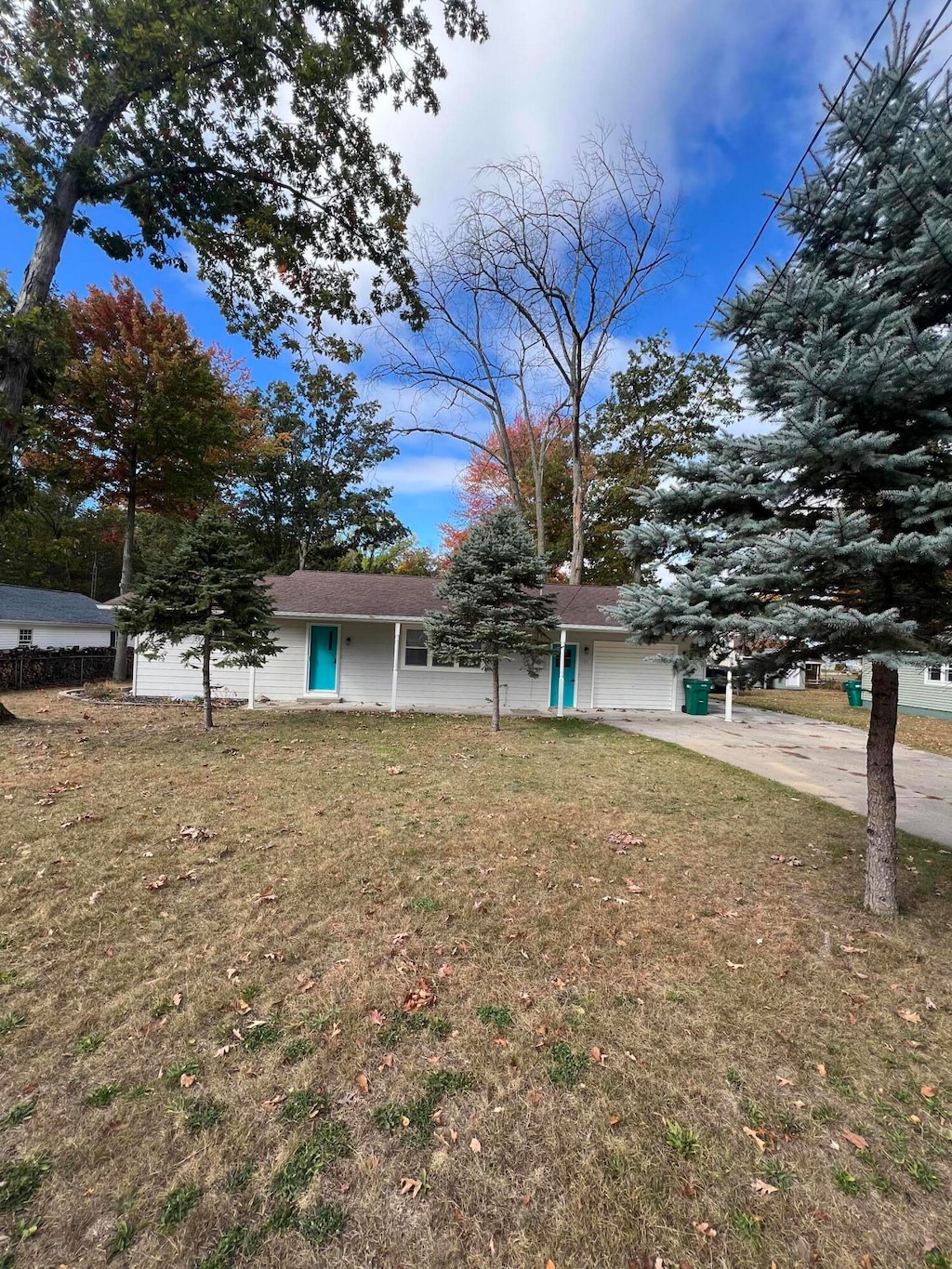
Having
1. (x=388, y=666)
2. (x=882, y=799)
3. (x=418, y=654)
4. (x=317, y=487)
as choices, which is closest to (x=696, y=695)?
(x=418, y=654)

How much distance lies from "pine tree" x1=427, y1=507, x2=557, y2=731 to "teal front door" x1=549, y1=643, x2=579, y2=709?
11.3 ft

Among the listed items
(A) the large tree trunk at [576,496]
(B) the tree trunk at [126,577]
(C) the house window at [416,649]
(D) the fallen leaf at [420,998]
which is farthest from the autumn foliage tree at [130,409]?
(D) the fallen leaf at [420,998]

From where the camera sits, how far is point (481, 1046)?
8.08 feet

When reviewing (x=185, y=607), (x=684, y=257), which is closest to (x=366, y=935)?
(x=185, y=607)

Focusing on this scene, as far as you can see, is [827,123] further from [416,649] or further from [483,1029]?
[416,649]

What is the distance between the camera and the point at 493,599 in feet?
34.3

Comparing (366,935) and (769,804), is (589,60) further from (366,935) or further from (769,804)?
(366,935)

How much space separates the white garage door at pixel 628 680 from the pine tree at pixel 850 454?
10832 mm

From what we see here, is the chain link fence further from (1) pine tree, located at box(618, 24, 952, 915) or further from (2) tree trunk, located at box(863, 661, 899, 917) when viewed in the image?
(2) tree trunk, located at box(863, 661, 899, 917)

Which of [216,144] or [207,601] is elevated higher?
[216,144]

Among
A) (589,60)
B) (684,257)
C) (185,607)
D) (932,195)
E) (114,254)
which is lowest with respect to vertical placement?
(185,607)

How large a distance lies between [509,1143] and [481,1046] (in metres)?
0.48

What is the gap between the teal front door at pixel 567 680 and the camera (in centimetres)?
1422

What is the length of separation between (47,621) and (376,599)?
1652 cm
